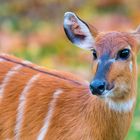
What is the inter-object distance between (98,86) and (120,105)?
44cm

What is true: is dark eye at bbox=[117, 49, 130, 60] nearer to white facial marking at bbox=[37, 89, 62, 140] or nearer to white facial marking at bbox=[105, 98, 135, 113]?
white facial marking at bbox=[105, 98, 135, 113]

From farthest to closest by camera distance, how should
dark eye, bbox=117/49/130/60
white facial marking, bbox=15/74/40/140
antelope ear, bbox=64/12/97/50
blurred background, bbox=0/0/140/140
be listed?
blurred background, bbox=0/0/140/140 → white facial marking, bbox=15/74/40/140 → antelope ear, bbox=64/12/97/50 → dark eye, bbox=117/49/130/60

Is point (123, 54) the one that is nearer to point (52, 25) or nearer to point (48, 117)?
point (48, 117)

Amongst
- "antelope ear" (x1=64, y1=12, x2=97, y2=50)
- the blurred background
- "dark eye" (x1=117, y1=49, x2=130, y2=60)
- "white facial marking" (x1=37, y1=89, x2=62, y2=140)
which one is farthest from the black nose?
the blurred background

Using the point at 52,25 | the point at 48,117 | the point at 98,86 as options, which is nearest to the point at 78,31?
the point at 48,117

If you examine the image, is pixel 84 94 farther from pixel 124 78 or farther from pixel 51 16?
pixel 51 16

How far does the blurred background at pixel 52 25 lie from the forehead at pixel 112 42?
432 centimetres

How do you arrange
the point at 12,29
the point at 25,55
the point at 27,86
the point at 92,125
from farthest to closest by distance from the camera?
the point at 12,29
the point at 25,55
the point at 27,86
the point at 92,125

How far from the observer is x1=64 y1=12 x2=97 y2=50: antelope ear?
6.31 meters

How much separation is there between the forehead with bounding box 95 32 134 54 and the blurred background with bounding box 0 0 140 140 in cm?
432

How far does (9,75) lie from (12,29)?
19.7ft

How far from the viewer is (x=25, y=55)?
11242mm

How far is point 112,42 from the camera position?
6.06m

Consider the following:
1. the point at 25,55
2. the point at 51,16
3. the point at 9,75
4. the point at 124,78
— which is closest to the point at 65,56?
the point at 25,55
